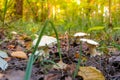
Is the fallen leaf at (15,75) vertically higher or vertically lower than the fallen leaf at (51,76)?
higher

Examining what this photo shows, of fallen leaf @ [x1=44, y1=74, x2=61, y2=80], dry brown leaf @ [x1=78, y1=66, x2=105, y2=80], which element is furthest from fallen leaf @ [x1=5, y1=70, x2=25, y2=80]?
dry brown leaf @ [x1=78, y1=66, x2=105, y2=80]

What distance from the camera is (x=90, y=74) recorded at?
3.60ft

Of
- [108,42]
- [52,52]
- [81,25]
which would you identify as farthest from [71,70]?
[81,25]

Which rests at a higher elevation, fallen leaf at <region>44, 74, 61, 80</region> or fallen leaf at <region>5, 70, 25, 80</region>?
fallen leaf at <region>5, 70, 25, 80</region>

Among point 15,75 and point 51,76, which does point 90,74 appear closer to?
point 51,76

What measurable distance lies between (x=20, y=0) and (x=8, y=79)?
25.7ft

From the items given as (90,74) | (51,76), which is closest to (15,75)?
(51,76)

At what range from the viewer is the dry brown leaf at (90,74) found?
1.07 m

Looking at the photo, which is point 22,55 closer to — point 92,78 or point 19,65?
point 19,65

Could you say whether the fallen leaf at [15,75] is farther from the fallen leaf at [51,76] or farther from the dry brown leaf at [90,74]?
the dry brown leaf at [90,74]

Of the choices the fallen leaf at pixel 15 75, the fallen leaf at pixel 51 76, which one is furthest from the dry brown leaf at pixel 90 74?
the fallen leaf at pixel 15 75

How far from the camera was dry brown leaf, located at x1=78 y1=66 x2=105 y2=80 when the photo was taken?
107 cm

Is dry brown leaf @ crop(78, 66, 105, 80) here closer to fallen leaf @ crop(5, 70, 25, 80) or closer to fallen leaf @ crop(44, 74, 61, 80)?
fallen leaf @ crop(44, 74, 61, 80)

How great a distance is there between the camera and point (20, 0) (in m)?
8.75
